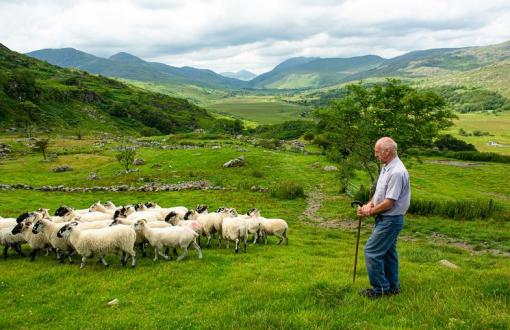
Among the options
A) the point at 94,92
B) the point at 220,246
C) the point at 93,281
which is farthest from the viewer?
the point at 94,92

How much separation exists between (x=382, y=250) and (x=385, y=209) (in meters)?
1.21

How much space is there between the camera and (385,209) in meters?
9.85

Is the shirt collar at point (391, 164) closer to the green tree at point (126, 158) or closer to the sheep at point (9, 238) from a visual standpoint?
the sheep at point (9, 238)

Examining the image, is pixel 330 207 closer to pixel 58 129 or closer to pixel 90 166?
pixel 90 166

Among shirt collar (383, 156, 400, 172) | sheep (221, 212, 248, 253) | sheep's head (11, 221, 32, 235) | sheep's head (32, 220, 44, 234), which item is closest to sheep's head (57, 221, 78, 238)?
sheep's head (32, 220, 44, 234)

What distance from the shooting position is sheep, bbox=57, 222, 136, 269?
1594 centimetres

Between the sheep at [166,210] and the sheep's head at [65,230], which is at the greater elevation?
the sheep's head at [65,230]

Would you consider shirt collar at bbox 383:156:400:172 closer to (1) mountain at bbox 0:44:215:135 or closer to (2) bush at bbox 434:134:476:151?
(2) bush at bbox 434:134:476:151

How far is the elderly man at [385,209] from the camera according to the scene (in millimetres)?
9805

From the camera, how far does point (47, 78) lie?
179250mm

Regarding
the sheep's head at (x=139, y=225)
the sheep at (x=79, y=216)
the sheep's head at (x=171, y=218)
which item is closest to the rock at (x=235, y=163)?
the sheep at (x=79, y=216)

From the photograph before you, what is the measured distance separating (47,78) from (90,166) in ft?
461

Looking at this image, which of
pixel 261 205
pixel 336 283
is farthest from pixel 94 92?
pixel 336 283

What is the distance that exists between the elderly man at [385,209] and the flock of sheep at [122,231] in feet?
28.4
